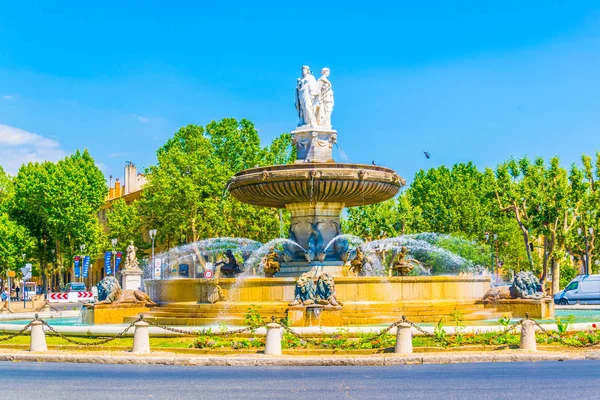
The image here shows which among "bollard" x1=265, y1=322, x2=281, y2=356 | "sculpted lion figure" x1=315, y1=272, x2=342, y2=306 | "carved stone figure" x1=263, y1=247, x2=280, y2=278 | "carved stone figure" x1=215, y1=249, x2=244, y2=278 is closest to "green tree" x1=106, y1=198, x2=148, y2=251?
"carved stone figure" x1=215, y1=249, x2=244, y2=278

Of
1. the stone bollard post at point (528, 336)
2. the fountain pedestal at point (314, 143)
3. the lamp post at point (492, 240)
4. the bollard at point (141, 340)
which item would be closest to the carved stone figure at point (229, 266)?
the fountain pedestal at point (314, 143)

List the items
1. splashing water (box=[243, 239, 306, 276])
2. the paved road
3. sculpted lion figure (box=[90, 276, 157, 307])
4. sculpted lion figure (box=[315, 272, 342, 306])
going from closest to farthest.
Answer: the paved road < sculpted lion figure (box=[315, 272, 342, 306]) < sculpted lion figure (box=[90, 276, 157, 307]) < splashing water (box=[243, 239, 306, 276])

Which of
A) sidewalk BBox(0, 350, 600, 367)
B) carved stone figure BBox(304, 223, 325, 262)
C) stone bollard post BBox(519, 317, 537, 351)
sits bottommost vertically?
sidewalk BBox(0, 350, 600, 367)

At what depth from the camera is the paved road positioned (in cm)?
1084

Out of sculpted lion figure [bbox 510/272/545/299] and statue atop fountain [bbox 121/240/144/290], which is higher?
statue atop fountain [bbox 121/240/144/290]

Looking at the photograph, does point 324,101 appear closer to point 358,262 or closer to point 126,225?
point 358,262

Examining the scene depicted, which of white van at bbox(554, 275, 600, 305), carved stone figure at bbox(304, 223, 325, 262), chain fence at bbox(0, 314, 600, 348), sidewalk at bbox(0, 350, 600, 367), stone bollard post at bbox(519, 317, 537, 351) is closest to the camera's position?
sidewalk at bbox(0, 350, 600, 367)

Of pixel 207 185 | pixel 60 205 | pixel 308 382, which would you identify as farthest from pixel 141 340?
pixel 60 205

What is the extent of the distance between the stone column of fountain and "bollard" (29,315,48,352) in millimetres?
8848

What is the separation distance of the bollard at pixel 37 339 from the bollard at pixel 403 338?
6666 millimetres

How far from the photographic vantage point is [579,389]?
36.3 ft

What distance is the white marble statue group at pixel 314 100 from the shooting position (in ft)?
86.7

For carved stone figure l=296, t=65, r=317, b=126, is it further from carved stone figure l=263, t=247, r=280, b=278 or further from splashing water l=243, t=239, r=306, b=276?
carved stone figure l=263, t=247, r=280, b=278

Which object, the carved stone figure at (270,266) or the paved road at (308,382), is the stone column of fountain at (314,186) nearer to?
the carved stone figure at (270,266)
